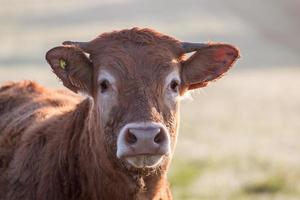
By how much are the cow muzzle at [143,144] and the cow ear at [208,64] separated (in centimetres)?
121

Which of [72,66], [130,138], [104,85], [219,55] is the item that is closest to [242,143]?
[219,55]

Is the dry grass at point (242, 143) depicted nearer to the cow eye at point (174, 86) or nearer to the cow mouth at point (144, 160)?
the cow eye at point (174, 86)

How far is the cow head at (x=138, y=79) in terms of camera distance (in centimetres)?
770

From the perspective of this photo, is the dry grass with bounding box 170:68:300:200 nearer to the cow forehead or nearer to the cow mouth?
the cow forehead

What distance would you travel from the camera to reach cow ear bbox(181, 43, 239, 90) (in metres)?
8.82

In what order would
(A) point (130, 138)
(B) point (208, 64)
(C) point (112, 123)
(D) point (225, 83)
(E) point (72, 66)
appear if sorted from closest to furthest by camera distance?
(A) point (130, 138) → (C) point (112, 123) → (E) point (72, 66) → (B) point (208, 64) → (D) point (225, 83)

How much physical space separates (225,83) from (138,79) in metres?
29.1

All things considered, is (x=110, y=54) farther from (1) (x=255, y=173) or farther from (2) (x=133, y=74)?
(1) (x=255, y=173)

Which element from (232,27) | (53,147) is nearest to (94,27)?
(232,27)

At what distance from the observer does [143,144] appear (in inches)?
296

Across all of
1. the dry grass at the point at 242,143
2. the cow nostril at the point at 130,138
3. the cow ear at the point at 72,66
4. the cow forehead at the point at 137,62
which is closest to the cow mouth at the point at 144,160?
the cow nostril at the point at 130,138

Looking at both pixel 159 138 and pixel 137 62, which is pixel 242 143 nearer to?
pixel 137 62

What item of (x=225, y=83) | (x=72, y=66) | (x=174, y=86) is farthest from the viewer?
(x=225, y=83)

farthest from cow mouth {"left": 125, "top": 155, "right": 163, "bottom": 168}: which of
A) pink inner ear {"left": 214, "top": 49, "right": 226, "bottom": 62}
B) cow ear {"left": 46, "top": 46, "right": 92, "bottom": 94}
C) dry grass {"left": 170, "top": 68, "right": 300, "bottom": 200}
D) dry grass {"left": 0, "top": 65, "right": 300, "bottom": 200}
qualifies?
dry grass {"left": 170, "top": 68, "right": 300, "bottom": 200}
